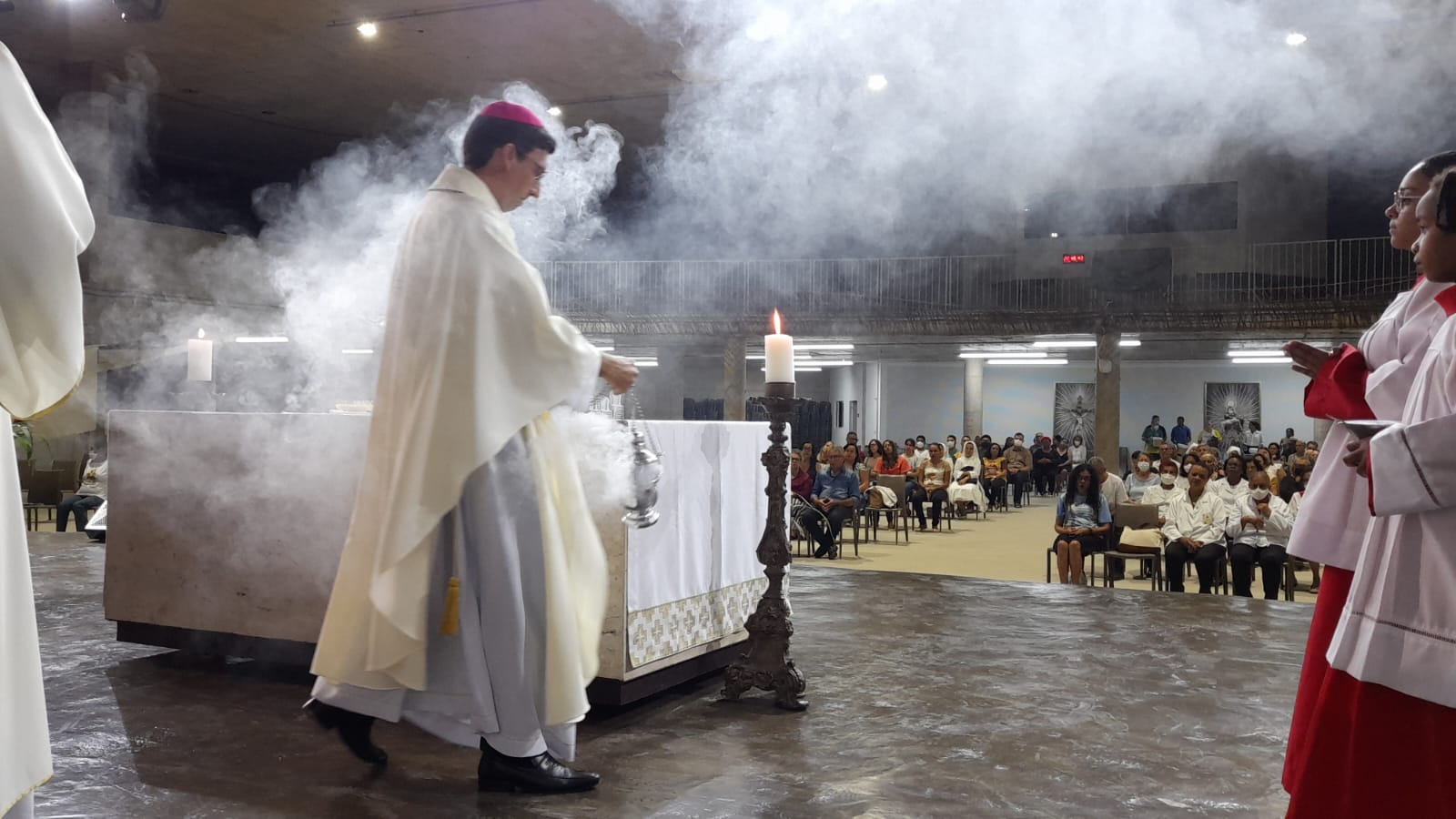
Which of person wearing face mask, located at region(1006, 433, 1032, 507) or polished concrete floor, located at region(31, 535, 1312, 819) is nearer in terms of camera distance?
polished concrete floor, located at region(31, 535, 1312, 819)

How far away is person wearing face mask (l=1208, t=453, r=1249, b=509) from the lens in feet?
20.6

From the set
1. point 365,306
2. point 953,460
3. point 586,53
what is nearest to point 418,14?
point 586,53

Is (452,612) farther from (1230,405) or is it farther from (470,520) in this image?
(1230,405)

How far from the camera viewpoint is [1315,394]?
203 centimetres

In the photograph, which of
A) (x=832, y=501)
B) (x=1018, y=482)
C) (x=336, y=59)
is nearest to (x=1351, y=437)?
(x=832, y=501)

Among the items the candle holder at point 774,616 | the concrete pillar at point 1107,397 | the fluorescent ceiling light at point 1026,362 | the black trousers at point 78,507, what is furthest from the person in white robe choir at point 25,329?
the fluorescent ceiling light at point 1026,362

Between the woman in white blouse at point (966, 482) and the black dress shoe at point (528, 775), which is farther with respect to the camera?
the woman in white blouse at point (966, 482)

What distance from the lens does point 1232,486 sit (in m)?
6.44

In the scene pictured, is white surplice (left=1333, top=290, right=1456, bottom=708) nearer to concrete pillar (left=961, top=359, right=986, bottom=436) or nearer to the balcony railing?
the balcony railing

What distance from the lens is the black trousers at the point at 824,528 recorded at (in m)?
8.30

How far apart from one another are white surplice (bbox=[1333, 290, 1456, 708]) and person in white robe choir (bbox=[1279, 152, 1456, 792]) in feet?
1.05

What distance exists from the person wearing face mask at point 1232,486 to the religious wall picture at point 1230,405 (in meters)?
12.0

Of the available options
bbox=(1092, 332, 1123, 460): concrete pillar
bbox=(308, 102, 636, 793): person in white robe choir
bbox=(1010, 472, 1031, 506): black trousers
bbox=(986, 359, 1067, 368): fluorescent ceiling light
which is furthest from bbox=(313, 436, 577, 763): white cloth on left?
bbox=(986, 359, 1067, 368): fluorescent ceiling light

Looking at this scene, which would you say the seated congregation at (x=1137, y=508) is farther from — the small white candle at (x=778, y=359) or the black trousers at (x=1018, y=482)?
the small white candle at (x=778, y=359)
